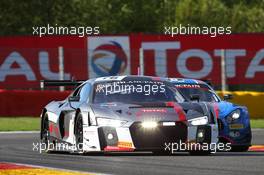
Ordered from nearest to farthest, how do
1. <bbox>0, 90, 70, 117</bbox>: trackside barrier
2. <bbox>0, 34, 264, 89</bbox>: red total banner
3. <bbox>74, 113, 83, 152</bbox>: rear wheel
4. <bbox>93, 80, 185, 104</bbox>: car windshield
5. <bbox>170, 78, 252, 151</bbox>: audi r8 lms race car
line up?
1. <bbox>74, 113, 83, 152</bbox>: rear wheel
2. <bbox>93, 80, 185, 104</bbox>: car windshield
3. <bbox>170, 78, 252, 151</bbox>: audi r8 lms race car
4. <bbox>0, 90, 70, 117</bbox>: trackside barrier
5. <bbox>0, 34, 264, 89</bbox>: red total banner

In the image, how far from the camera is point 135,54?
28.7 metres

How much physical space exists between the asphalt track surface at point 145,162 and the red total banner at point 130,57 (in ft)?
45.0

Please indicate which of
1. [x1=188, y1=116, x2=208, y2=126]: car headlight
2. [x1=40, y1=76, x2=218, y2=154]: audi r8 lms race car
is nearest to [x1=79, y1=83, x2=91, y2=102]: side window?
[x1=40, y1=76, x2=218, y2=154]: audi r8 lms race car

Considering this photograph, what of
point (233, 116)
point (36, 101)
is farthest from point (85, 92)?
point (36, 101)

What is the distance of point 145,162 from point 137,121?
113cm

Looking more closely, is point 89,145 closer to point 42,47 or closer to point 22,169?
point 22,169

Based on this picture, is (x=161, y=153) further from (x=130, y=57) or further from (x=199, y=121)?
(x=130, y=57)

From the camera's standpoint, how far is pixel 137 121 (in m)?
13.1

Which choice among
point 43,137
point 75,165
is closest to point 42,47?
point 43,137

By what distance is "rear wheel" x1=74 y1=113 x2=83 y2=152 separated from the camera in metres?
13.6

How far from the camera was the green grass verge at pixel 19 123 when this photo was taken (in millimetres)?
23092

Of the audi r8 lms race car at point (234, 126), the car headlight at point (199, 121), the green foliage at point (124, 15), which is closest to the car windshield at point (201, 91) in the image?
the audi r8 lms race car at point (234, 126)

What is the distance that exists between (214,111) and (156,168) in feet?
10.1

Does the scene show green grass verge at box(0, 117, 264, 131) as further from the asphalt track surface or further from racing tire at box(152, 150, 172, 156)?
racing tire at box(152, 150, 172, 156)
